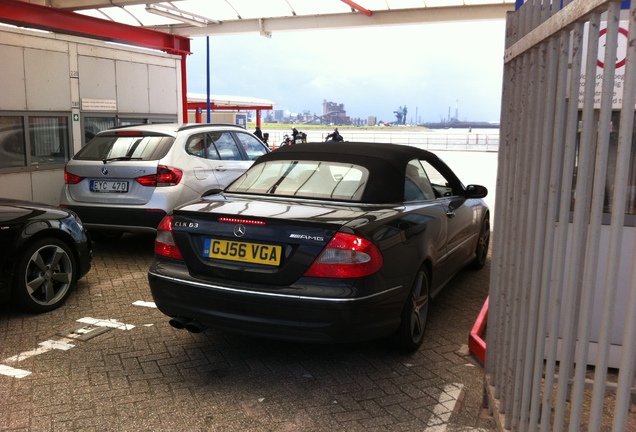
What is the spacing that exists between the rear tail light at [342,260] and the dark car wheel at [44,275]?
276 centimetres

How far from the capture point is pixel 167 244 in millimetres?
4039

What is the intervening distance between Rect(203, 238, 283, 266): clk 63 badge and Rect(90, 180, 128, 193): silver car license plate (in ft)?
11.5

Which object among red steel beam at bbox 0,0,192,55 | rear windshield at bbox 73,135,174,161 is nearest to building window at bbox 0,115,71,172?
red steel beam at bbox 0,0,192,55

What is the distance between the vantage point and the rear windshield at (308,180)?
14.4ft

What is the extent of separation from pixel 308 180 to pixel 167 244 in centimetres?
121

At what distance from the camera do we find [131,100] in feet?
36.3

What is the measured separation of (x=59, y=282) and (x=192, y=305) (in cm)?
217

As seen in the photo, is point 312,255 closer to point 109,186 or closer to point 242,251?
point 242,251

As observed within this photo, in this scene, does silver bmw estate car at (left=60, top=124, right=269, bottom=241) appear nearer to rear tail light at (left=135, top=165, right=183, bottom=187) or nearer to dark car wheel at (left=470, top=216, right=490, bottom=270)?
rear tail light at (left=135, top=165, right=183, bottom=187)

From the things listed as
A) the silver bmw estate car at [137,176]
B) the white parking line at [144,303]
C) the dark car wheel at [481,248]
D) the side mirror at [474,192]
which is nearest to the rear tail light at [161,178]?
the silver bmw estate car at [137,176]

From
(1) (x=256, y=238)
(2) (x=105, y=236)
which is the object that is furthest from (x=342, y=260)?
(2) (x=105, y=236)

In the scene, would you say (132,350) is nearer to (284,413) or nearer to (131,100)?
(284,413)

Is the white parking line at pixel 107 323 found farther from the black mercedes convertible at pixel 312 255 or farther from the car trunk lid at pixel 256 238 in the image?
the car trunk lid at pixel 256 238

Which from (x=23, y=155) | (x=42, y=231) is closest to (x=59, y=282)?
(x=42, y=231)
